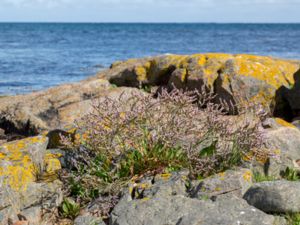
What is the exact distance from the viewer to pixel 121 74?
1467 cm

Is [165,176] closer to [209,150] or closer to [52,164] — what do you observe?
[209,150]

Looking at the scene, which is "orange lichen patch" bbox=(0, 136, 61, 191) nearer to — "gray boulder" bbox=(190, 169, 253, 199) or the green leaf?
the green leaf

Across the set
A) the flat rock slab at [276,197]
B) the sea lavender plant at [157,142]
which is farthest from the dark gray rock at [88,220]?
the flat rock slab at [276,197]

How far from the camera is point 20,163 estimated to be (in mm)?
7387

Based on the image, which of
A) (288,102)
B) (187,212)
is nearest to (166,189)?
(187,212)

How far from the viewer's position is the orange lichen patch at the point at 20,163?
7125 mm

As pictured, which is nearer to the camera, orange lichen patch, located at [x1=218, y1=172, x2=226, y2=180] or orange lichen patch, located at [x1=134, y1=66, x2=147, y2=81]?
orange lichen patch, located at [x1=218, y1=172, x2=226, y2=180]

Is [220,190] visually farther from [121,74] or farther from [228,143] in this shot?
[121,74]

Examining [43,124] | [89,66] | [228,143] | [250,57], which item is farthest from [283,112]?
[89,66]

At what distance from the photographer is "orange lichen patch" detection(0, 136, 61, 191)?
7125mm

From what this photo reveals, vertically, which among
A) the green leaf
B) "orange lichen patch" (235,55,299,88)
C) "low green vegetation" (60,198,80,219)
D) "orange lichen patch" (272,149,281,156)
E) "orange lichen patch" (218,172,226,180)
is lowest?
"low green vegetation" (60,198,80,219)

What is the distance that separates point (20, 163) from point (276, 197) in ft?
11.7

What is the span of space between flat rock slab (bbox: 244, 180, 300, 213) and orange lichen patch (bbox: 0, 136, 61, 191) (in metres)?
3.05

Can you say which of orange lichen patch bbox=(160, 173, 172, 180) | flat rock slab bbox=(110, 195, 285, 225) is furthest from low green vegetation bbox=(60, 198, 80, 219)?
orange lichen patch bbox=(160, 173, 172, 180)
